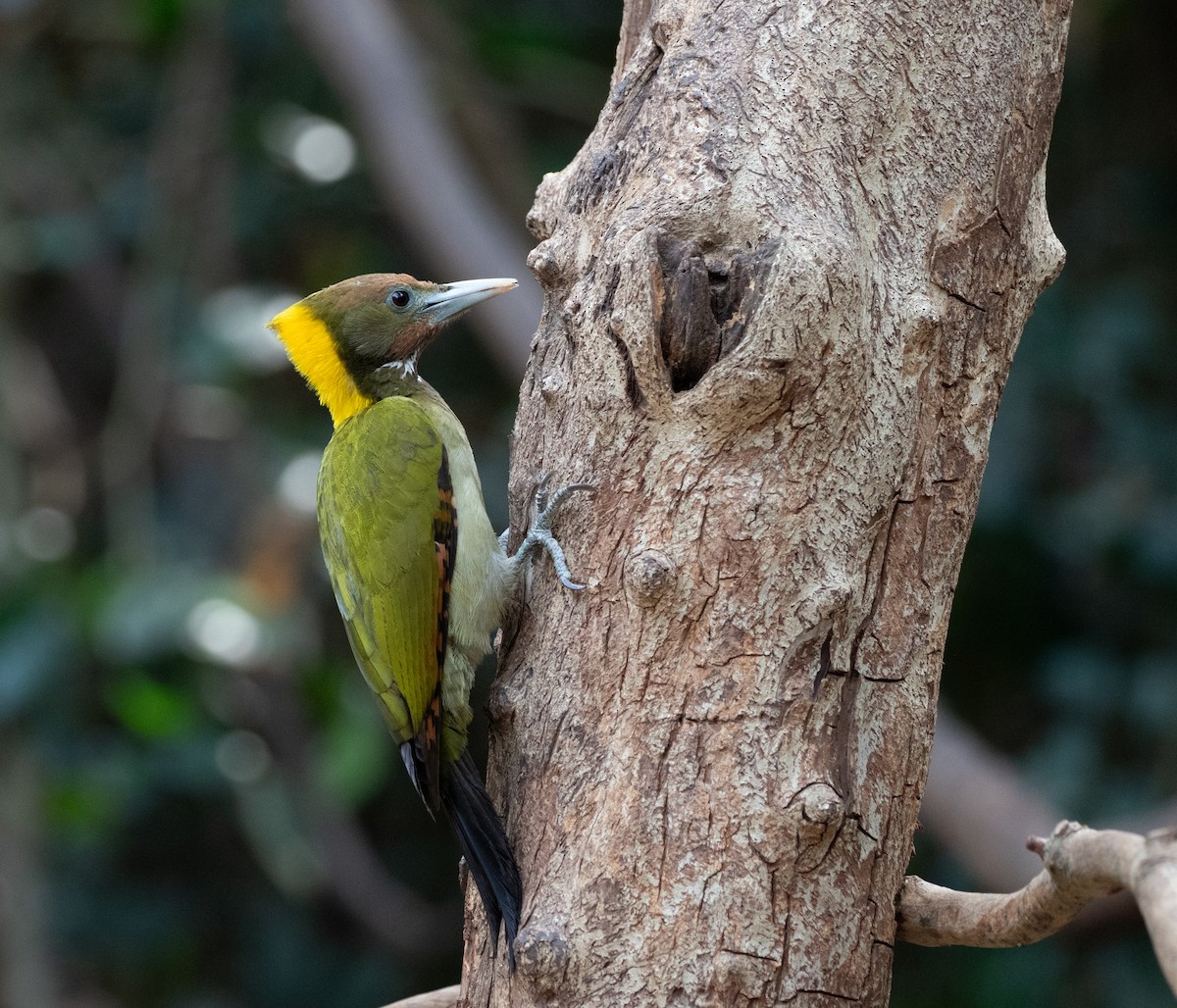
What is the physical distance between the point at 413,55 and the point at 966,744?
2693 mm

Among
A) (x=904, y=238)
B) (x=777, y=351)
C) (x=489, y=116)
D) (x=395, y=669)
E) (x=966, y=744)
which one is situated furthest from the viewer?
(x=489, y=116)

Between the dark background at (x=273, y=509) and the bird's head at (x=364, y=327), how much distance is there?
1.05 m

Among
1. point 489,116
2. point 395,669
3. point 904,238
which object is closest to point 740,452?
point 904,238

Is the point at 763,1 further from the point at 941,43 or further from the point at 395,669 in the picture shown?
the point at 395,669

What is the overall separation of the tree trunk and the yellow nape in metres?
1.03

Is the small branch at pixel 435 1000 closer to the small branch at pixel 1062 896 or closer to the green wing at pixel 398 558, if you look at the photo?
the green wing at pixel 398 558

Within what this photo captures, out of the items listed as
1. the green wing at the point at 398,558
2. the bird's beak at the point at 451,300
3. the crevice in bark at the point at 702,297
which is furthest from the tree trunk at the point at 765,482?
the bird's beak at the point at 451,300

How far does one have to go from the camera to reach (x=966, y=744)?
10.4 ft

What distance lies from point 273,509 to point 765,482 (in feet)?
8.65

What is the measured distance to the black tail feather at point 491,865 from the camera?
1824 millimetres

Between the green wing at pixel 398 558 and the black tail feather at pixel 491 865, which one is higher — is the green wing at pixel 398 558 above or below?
above

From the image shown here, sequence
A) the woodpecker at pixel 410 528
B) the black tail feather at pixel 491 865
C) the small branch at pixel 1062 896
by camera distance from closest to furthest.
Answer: the small branch at pixel 1062 896, the black tail feather at pixel 491 865, the woodpecker at pixel 410 528

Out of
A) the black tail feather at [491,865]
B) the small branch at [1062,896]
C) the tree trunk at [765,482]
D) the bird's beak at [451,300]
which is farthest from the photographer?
the bird's beak at [451,300]

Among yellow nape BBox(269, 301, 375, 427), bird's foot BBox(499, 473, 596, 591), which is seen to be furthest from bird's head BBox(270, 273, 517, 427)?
bird's foot BBox(499, 473, 596, 591)
